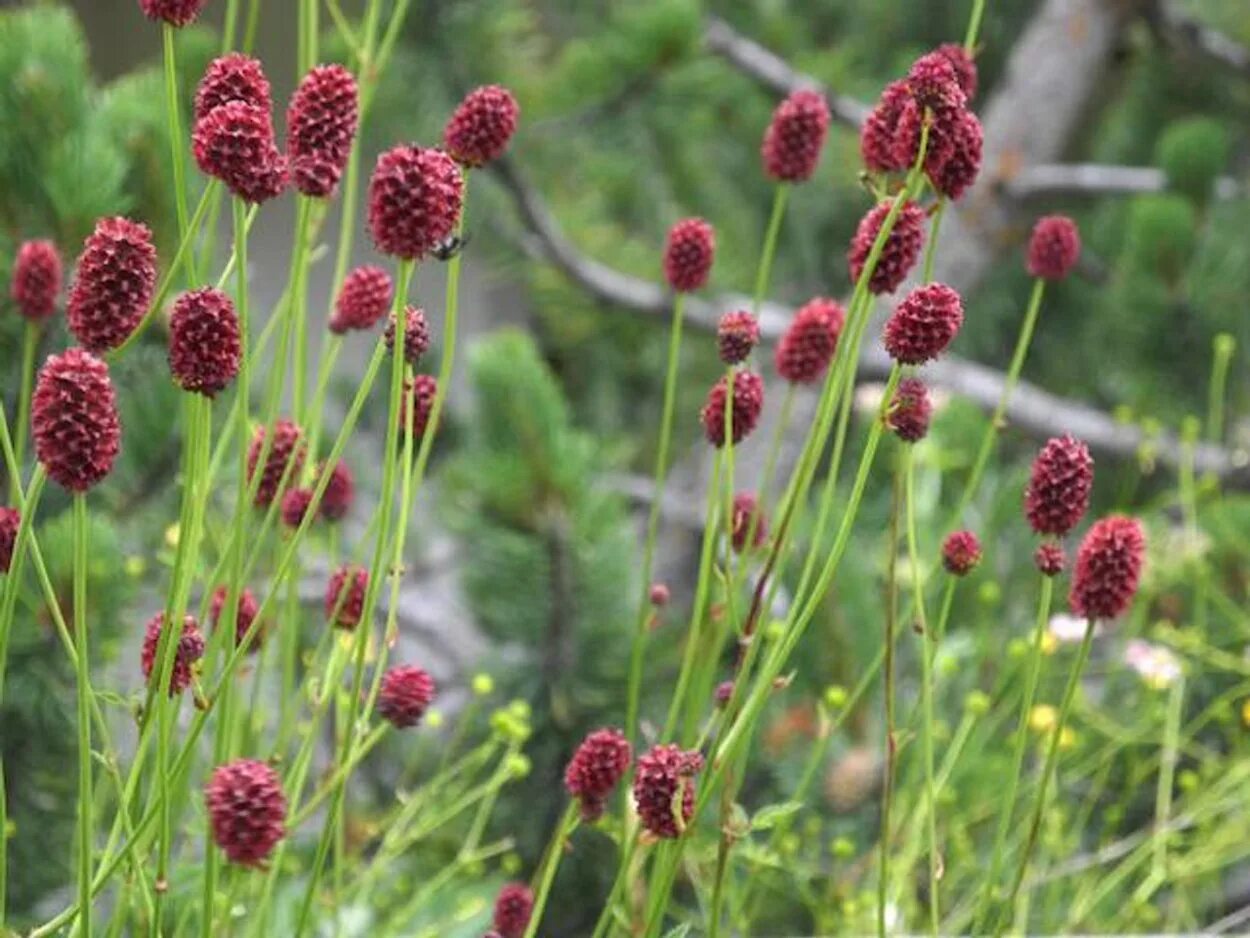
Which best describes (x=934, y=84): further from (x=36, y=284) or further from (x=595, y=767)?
(x=36, y=284)

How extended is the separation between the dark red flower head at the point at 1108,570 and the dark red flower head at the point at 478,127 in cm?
20

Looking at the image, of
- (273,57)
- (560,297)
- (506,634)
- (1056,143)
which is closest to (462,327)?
(273,57)

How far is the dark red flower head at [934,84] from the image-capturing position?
45 centimetres

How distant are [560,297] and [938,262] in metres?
0.34

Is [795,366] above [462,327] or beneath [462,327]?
above

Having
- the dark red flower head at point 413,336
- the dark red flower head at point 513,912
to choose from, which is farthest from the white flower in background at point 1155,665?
the dark red flower head at point 413,336

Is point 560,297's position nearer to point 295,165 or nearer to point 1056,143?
point 1056,143

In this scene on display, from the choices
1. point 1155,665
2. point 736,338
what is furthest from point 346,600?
point 1155,665

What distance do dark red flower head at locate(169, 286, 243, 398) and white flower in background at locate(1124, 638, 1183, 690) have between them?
61cm

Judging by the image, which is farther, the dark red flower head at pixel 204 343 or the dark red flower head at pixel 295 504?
the dark red flower head at pixel 295 504

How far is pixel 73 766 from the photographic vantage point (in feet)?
2.78

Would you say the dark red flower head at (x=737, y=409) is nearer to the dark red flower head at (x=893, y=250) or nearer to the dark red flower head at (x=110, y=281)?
the dark red flower head at (x=893, y=250)

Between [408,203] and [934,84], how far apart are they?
13cm

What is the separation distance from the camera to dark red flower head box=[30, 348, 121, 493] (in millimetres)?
389
